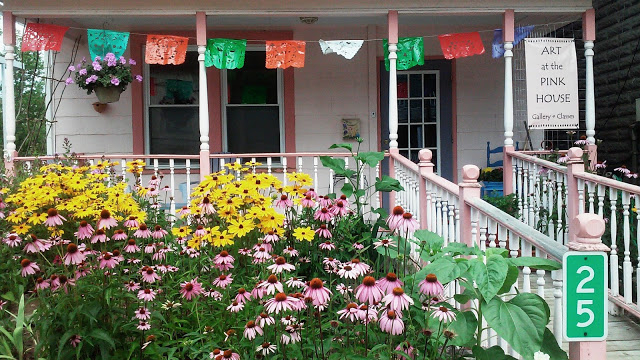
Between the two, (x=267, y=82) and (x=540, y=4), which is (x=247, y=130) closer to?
(x=267, y=82)

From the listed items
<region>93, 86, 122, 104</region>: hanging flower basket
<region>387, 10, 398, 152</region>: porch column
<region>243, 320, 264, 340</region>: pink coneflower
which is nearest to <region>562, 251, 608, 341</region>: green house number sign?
<region>243, 320, 264, 340</region>: pink coneflower

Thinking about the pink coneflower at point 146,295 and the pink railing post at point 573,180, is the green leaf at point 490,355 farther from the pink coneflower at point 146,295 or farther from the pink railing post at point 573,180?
the pink railing post at point 573,180

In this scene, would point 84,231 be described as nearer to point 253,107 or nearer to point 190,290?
point 190,290

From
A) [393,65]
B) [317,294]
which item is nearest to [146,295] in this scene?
[317,294]

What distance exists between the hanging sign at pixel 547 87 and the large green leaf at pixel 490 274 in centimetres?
478

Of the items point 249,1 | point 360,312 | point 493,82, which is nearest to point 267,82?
point 249,1

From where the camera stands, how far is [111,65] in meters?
6.92

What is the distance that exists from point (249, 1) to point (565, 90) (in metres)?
3.68

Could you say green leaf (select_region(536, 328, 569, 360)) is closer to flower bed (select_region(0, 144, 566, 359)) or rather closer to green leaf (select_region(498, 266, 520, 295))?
flower bed (select_region(0, 144, 566, 359))

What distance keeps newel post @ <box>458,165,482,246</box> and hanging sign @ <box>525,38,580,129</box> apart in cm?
349

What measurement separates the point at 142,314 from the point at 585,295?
2.00 meters

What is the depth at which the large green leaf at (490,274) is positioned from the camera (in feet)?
7.19

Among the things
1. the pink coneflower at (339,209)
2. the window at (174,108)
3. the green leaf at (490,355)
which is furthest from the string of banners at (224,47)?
the green leaf at (490,355)

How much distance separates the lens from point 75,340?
2.86 metres
